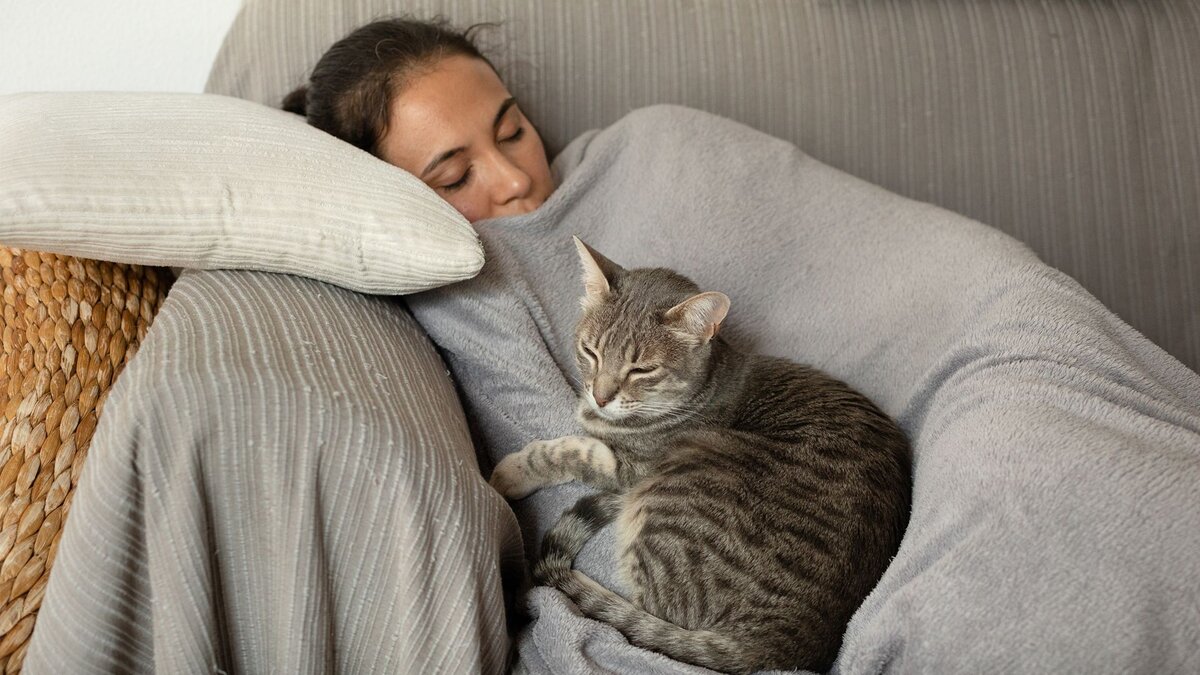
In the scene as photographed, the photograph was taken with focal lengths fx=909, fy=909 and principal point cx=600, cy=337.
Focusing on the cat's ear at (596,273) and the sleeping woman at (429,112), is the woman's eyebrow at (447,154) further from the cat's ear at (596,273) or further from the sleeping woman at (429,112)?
the cat's ear at (596,273)

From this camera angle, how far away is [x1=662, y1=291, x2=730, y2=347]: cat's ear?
4.23ft

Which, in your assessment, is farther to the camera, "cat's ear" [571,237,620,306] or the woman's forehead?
the woman's forehead

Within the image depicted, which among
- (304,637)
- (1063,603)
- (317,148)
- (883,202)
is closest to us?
(1063,603)

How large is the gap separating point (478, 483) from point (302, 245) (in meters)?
0.39

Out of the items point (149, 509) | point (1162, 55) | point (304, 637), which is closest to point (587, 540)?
point (304, 637)

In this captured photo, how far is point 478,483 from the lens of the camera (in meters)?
1.13

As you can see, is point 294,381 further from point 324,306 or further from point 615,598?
point 615,598

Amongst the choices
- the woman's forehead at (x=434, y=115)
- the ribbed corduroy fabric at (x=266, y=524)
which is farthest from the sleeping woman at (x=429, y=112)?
the ribbed corduroy fabric at (x=266, y=524)

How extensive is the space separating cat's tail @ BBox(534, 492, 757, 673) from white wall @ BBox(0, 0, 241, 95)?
56.3 inches

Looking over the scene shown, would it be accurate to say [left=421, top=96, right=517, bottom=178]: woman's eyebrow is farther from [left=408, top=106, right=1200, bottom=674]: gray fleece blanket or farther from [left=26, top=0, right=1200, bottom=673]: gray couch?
[left=26, top=0, right=1200, bottom=673]: gray couch

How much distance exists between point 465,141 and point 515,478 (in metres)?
0.64

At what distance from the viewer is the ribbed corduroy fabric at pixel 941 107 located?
6.31ft

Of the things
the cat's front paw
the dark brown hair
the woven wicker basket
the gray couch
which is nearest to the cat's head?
the cat's front paw

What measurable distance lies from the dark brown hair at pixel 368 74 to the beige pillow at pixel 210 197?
0.29 meters
